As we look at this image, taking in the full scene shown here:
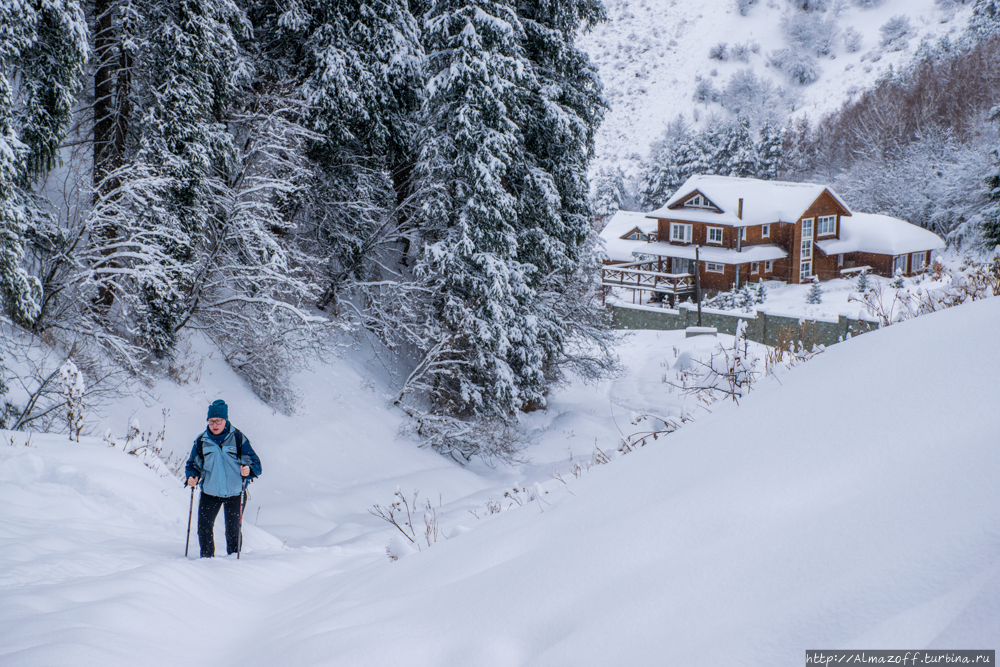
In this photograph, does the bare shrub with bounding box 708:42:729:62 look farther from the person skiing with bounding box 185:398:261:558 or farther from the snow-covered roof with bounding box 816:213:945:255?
the person skiing with bounding box 185:398:261:558

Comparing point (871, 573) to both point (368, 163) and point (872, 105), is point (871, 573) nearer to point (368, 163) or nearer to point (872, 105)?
point (368, 163)

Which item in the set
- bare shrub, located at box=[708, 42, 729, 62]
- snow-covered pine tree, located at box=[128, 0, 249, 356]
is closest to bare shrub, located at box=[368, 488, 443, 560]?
snow-covered pine tree, located at box=[128, 0, 249, 356]

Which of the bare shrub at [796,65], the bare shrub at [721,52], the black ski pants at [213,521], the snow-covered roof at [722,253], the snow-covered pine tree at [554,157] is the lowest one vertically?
the snow-covered roof at [722,253]

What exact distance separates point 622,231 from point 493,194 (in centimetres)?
3939

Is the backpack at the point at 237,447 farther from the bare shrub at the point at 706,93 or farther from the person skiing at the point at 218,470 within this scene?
the bare shrub at the point at 706,93

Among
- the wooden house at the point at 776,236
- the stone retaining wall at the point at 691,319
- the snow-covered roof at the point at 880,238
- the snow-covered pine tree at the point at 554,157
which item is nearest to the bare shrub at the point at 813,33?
the snow-covered roof at the point at 880,238

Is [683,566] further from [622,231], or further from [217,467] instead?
[622,231]

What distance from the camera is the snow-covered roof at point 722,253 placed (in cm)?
4153

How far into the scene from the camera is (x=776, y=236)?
4391 centimetres

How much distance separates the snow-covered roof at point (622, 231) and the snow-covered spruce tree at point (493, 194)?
1246 inches

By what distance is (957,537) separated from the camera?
217 cm

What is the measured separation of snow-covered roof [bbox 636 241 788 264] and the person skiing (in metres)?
36.7

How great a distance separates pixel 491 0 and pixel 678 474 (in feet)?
49.0

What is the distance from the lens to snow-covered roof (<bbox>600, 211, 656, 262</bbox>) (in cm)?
5109
